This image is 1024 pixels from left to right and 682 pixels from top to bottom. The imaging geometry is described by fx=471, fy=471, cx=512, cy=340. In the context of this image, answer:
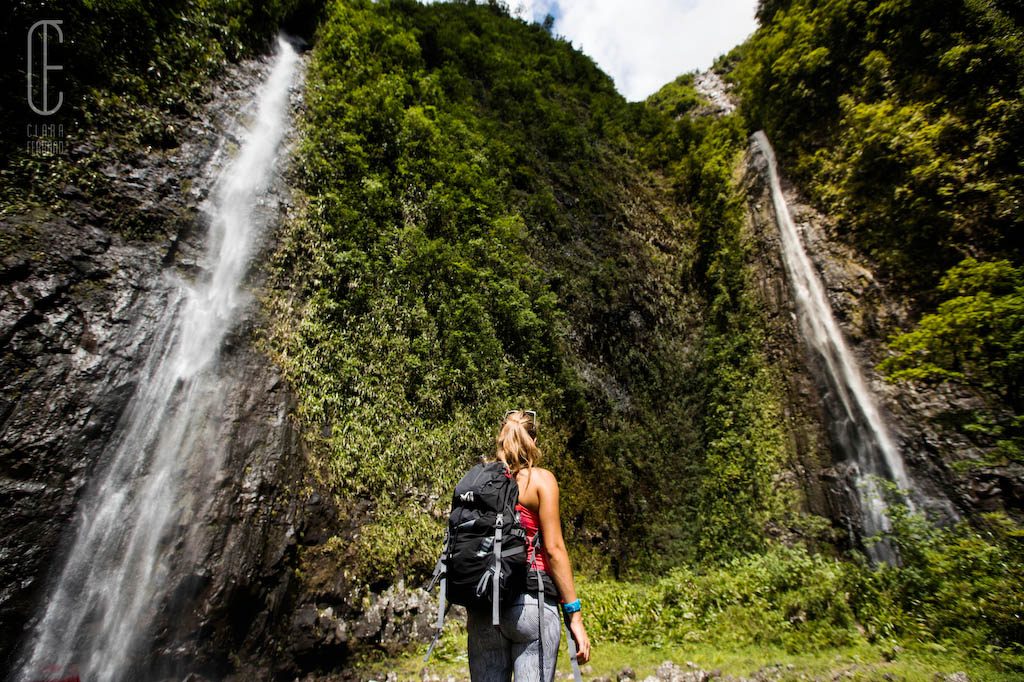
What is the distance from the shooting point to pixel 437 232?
32.0ft

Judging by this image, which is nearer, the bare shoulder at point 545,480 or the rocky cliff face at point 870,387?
the bare shoulder at point 545,480

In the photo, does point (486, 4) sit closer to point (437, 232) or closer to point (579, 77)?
point (579, 77)

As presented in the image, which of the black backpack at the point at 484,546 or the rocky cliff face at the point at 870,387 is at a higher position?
the rocky cliff face at the point at 870,387

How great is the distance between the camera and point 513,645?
85.0 inches

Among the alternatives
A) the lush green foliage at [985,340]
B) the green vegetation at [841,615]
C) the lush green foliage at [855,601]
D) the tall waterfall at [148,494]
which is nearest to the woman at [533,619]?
the green vegetation at [841,615]

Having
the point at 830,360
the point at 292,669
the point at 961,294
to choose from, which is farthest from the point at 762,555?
the point at 292,669

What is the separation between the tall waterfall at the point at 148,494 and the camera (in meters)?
4.59

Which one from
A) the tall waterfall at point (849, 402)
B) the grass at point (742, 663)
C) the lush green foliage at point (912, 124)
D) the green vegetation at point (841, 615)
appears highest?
the lush green foliage at point (912, 124)

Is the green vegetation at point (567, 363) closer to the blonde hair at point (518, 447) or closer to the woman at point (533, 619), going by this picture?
the woman at point (533, 619)

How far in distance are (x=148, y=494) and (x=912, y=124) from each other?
45.3 ft

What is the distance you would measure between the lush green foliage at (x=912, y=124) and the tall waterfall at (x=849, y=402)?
→ 1198 mm

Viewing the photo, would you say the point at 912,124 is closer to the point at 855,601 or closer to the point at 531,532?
the point at 855,601

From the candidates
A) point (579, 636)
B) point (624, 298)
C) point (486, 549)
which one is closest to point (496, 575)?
A: point (486, 549)

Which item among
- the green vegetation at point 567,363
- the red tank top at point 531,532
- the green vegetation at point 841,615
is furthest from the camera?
the green vegetation at point 567,363
